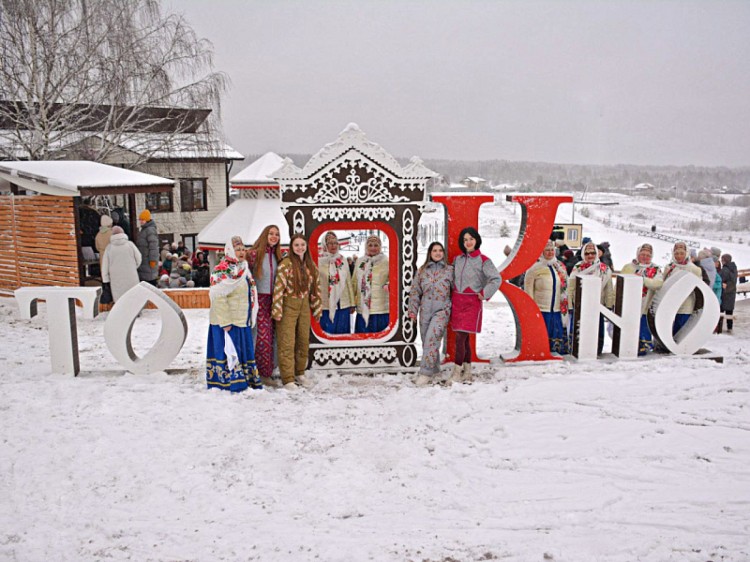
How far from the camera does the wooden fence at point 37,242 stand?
1053cm

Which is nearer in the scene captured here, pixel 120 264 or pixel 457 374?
pixel 457 374

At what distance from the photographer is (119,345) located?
6.66m

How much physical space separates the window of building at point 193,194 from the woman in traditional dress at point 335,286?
57.0ft

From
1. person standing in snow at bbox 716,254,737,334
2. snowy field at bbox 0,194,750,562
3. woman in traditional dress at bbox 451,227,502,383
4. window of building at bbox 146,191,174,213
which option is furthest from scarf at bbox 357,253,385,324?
window of building at bbox 146,191,174,213

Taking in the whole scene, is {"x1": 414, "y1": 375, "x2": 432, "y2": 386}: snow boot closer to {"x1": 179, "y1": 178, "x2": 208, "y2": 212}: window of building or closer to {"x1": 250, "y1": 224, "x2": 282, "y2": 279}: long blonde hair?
{"x1": 250, "y1": 224, "x2": 282, "y2": 279}: long blonde hair

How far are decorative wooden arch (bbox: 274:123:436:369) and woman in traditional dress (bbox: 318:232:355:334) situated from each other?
0.65 meters

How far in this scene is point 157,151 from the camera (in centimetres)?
1700

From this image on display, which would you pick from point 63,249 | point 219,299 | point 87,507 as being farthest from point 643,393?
point 63,249

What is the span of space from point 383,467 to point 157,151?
14528mm

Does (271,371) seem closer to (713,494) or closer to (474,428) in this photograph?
(474,428)

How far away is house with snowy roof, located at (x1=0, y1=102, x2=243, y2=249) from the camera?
15.8 meters

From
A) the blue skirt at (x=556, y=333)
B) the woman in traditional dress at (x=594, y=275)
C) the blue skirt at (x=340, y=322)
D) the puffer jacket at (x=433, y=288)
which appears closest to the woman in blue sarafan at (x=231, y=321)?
the blue skirt at (x=340, y=322)

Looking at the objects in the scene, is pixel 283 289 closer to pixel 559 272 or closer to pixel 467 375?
pixel 467 375

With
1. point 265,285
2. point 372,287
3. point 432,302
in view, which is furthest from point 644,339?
point 265,285
